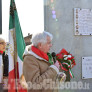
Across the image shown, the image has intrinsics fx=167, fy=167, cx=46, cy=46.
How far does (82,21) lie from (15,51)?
5.65 ft

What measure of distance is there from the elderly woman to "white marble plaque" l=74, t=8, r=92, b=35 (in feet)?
5.29

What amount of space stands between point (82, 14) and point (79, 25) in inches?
10.5

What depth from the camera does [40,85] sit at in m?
2.35

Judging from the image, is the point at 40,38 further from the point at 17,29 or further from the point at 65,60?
the point at 65,60

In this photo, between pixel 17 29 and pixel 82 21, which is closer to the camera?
pixel 17 29

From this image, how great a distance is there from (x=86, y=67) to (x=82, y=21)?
3.58 ft

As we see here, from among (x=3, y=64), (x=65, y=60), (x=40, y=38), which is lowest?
(x=3, y=64)

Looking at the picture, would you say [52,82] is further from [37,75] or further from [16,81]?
[16,81]

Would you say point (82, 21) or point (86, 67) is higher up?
point (82, 21)

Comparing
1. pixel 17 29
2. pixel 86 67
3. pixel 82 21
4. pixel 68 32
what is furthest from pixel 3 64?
pixel 82 21

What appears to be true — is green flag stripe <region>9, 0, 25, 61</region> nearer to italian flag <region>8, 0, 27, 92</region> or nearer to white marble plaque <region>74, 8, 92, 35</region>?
italian flag <region>8, 0, 27, 92</region>

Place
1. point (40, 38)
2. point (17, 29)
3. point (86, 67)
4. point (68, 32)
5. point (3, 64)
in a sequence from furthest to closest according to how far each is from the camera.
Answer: point (86, 67), point (68, 32), point (3, 64), point (17, 29), point (40, 38)

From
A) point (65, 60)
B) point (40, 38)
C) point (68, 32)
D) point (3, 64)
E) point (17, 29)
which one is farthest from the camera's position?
point (68, 32)

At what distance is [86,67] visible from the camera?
3967mm
